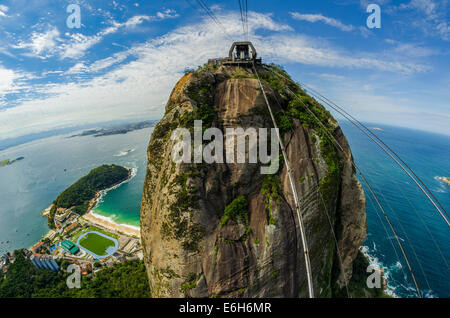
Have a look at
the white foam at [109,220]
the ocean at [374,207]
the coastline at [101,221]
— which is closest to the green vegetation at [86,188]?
the coastline at [101,221]

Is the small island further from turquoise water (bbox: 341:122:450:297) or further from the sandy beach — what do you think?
the sandy beach

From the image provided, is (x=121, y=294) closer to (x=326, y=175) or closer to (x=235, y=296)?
(x=235, y=296)

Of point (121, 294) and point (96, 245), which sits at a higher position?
point (121, 294)

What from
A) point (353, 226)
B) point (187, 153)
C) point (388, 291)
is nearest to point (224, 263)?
point (187, 153)

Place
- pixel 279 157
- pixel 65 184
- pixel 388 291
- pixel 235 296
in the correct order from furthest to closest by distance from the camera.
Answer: pixel 65 184 → pixel 388 291 → pixel 279 157 → pixel 235 296

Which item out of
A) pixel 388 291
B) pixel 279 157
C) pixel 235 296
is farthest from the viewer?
pixel 388 291

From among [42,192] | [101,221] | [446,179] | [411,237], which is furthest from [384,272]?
[42,192]

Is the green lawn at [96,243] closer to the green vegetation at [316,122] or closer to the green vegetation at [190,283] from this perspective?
the green vegetation at [190,283]

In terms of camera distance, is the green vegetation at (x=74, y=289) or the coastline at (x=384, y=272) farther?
the coastline at (x=384, y=272)
